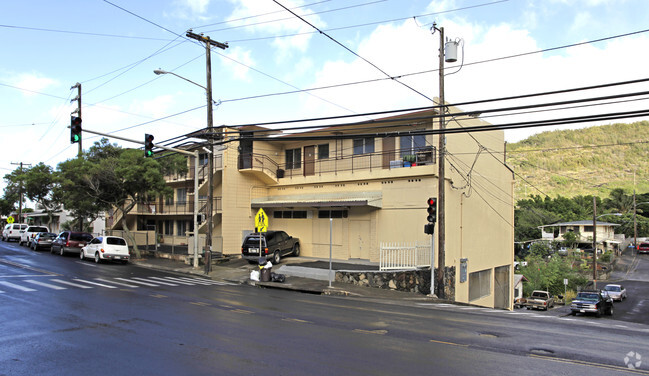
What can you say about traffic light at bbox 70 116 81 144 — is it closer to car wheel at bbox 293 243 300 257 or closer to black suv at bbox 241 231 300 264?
black suv at bbox 241 231 300 264

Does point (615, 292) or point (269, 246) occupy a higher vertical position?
point (269, 246)

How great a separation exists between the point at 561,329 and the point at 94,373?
A: 10.8 m

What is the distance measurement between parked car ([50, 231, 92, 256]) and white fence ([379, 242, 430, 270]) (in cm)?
2147

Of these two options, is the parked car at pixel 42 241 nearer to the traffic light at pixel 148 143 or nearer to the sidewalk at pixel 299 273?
the sidewalk at pixel 299 273

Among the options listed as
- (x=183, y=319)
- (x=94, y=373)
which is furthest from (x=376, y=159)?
(x=94, y=373)

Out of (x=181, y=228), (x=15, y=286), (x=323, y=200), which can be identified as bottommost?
(x=15, y=286)

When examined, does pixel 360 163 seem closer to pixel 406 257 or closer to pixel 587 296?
Result: pixel 406 257

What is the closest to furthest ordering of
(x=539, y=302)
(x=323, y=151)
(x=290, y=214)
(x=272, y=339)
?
(x=272, y=339)
(x=323, y=151)
(x=290, y=214)
(x=539, y=302)

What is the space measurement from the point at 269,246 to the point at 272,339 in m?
16.9

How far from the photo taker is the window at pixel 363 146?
88.1ft

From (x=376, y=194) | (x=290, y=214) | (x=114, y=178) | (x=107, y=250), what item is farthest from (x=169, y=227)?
(x=376, y=194)

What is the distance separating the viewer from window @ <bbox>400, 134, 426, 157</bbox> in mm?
24469

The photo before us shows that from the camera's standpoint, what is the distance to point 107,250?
26688 mm

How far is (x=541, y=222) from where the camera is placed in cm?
7481
